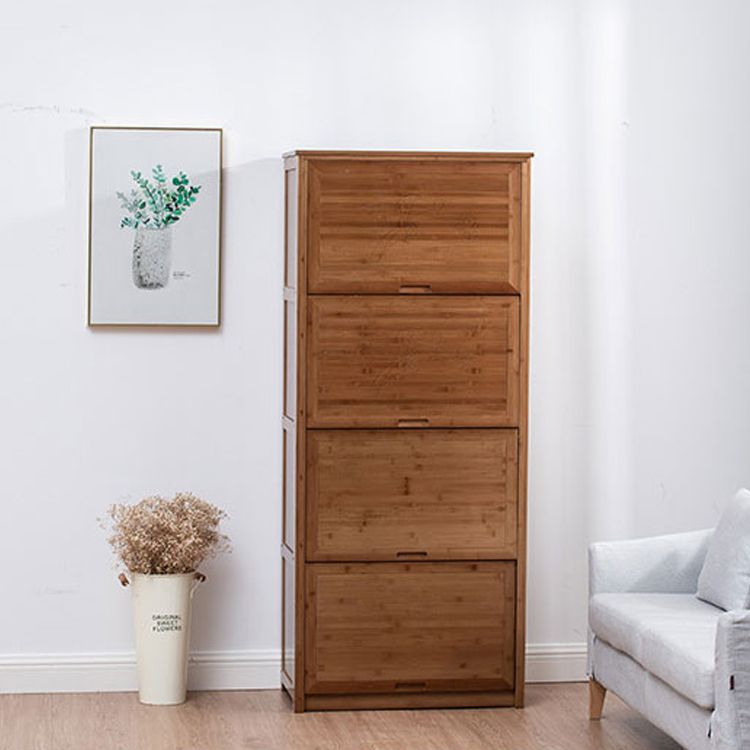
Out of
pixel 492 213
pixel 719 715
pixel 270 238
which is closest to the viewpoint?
pixel 719 715

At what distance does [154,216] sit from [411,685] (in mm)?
1876

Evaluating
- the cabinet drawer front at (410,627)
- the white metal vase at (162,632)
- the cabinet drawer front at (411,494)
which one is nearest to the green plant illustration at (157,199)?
the cabinet drawer front at (411,494)

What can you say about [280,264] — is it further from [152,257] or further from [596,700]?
[596,700]

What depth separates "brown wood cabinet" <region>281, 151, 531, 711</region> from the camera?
534 cm

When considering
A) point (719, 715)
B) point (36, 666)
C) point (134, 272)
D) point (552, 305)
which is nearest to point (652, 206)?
point (552, 305)

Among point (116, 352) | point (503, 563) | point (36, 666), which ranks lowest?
point (36, 666)

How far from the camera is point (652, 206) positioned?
5914 millimetres

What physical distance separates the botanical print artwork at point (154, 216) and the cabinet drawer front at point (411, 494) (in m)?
0.88

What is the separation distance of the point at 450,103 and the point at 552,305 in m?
0.83

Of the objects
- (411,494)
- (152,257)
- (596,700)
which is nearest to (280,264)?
(152,257)

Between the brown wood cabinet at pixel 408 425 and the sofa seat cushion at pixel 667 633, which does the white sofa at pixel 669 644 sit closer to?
the sofa seat cushion at pixel 667 633

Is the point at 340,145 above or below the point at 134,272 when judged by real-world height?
above

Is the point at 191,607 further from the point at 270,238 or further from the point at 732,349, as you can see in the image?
the point at 732,349

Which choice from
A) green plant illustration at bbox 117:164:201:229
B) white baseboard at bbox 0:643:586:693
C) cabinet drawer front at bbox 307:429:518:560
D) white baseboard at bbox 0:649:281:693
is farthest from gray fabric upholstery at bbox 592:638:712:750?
green plant illustration at bbox 117:164:201:229
